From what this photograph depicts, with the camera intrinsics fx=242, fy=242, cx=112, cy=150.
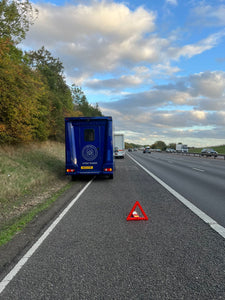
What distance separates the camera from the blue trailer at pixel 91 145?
1220 centimetres

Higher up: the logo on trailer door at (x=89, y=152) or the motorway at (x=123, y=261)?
the logo on trailer door at (x=89, y=152)

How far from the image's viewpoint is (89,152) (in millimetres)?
12266

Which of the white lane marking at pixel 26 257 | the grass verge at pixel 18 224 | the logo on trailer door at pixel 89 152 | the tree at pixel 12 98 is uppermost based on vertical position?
the tree at pixel 12 98

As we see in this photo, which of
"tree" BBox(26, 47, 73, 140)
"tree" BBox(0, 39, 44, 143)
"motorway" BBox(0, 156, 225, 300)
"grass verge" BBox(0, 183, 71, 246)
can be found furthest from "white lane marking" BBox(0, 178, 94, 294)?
"tree" BBox(26, 47, 73, 140)

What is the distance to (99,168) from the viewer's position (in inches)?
489

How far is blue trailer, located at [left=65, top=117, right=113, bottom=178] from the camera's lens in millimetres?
12203

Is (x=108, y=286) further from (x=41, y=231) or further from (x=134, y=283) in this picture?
(x=41, y=231)

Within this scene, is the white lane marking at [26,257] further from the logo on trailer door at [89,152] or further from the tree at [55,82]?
the tree at [55,82]

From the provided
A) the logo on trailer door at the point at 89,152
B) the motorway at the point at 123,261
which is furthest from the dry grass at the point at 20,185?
the motorway at the point at 123,261

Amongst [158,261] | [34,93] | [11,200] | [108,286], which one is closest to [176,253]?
[158,261]

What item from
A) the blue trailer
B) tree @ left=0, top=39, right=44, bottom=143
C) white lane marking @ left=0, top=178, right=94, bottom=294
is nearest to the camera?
white lane marking @ left=0, top=178, right=94, bottom=294

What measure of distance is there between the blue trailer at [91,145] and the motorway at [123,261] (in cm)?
625

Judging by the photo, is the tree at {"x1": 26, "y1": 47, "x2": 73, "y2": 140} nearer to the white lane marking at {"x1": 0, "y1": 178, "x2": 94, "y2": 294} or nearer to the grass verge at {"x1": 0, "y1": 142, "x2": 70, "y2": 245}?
the grass verge at {"x1": 0, "y1": 142, "x2": 70, "y2": 245}

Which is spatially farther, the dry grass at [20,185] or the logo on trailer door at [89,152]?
the logo on trailer door at [89,152]
